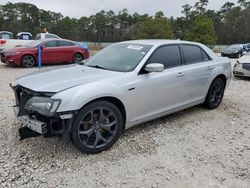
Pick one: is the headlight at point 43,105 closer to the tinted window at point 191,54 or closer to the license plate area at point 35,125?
the license plate area at point 35,125

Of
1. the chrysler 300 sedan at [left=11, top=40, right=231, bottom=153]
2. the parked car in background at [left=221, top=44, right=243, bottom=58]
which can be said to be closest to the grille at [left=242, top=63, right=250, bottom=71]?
the chrysler 300 sedan at [left=11, top=40, right=231, bottom=153]

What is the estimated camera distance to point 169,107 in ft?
13.9

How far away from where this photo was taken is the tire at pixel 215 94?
5.17 m

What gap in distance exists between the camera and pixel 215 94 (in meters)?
5.33

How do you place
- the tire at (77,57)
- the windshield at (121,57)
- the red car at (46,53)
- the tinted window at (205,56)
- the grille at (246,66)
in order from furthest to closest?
1. the tire at (77,57)
2. the red car at (46,53)
3. the grille at (246,66)
4. the tinted window at (205,56)
5. the windshield at (121,57)

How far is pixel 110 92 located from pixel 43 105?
0.85m

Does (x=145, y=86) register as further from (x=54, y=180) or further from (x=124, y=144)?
(x=54, y=180)

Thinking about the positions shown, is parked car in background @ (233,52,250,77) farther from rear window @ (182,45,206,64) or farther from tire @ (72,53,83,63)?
tire @ (72,53,83,63)

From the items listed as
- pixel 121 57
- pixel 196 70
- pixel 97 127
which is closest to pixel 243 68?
pixel 196 70

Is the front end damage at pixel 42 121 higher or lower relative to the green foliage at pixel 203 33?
lower

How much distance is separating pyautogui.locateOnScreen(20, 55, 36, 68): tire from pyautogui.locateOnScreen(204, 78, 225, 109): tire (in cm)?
820

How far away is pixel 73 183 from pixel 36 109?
0.96 metres

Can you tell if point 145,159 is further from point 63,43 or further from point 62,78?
point 63,43

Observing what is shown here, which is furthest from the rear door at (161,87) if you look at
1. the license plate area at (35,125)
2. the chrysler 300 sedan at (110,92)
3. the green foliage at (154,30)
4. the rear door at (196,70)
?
the green foliage at (154,30)
